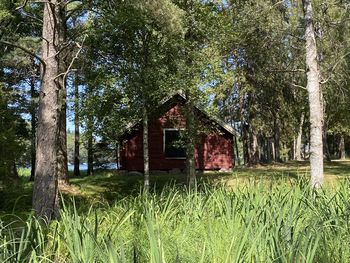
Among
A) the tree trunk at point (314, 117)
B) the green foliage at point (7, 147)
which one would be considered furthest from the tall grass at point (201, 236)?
the green foliage at point (7, 147)

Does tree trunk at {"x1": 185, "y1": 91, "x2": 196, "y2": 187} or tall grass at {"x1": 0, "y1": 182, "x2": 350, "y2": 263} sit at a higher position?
tree trunk at {"x1": 185, "y1": 91, "x2": 196, "y2": 187}

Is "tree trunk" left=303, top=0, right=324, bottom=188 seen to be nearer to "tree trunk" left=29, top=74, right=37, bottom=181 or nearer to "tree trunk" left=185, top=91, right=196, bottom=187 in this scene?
"tree trunk" left=185, top=91, right=196, bottom=187

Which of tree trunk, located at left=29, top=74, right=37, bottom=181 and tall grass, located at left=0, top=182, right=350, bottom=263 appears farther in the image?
tree trunk, located at left=29, top=74, right=37, bottom=181

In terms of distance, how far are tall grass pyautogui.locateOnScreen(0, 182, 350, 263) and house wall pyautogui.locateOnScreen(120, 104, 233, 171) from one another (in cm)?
2023

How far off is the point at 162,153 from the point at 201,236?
22111mm

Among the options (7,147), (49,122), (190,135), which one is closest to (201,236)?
(49,122)

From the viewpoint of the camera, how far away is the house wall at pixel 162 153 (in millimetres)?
25672

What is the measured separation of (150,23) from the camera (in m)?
16.8

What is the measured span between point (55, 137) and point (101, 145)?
13206 millimetres

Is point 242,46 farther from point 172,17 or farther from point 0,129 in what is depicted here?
point 0,129

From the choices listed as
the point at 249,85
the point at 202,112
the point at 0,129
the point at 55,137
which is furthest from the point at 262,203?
the point at 249,85

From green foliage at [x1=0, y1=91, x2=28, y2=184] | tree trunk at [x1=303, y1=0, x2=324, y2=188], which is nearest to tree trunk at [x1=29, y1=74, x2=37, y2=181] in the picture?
green foliage at [x1=0, y1=91, x2=28, y2=184]

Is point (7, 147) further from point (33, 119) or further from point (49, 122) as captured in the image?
point (33, 119)

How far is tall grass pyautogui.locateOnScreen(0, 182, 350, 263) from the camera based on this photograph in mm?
3045
